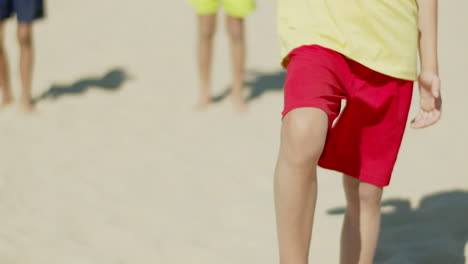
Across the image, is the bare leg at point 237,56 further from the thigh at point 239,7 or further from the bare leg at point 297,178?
the bare leg at point 297,178

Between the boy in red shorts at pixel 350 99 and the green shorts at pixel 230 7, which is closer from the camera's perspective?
the boy in red shorts at pixel 350 99

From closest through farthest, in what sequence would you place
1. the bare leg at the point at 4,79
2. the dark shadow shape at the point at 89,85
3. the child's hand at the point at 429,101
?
the child's hand at the point at 429,101
the bare leg at the point at 4,79
the dark shadow shape at the point at 89,85

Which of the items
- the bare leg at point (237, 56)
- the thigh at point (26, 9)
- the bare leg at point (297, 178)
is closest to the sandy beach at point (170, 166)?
the bare leg at point (237, 56)

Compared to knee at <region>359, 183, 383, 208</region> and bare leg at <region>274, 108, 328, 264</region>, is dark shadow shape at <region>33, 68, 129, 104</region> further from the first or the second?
bare leg at <region>274, 108, 328, 264</region>

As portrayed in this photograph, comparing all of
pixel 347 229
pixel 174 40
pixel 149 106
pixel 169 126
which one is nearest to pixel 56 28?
pixel 174 40

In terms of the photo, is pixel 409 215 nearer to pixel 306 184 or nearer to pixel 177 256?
pixel 177 256

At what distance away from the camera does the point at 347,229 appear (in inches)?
94.8

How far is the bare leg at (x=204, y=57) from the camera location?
5078mm

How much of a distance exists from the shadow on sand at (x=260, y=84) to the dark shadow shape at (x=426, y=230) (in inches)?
81.2

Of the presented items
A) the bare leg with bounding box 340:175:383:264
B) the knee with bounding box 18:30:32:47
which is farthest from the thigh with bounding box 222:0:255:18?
the bare leg with bounding box 340:175:383:264

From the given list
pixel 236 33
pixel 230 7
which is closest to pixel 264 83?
pixel 236 33

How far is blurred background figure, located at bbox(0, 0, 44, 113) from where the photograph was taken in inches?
197

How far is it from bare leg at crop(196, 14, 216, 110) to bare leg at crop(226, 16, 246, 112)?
6.9 inches

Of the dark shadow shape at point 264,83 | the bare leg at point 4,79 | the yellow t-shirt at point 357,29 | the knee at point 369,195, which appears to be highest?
the yellow t-shirt at point 357,29
